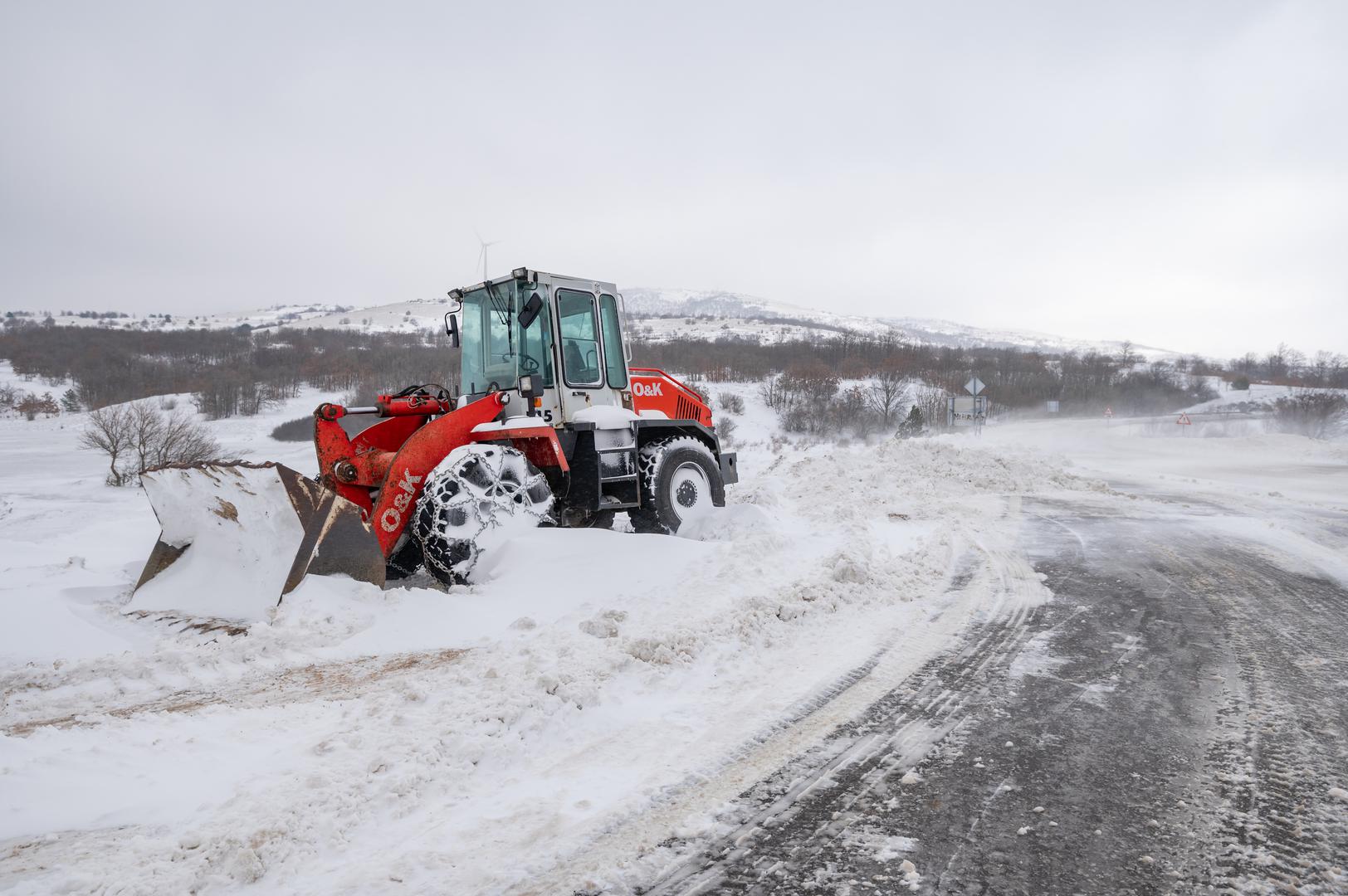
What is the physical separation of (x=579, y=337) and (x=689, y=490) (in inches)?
76.1

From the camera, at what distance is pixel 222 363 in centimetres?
5288

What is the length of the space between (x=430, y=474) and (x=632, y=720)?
2879 mm

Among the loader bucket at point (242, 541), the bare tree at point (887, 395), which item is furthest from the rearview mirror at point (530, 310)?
the bare tree at point (887, 395)

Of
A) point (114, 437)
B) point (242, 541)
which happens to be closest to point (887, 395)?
point (114, 437)

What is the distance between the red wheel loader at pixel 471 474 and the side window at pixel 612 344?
19mm

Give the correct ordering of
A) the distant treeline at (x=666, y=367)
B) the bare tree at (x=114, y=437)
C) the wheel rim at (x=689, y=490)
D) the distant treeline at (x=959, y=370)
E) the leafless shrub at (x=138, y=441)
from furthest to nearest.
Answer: the distant treeline at (x=959, y=370), the distant treeline at (x=666, y=367), the leafless shrub at (x=138, y=441), the bare tree at (x=114, y=437), the wheel rim at (x=689, y=490)

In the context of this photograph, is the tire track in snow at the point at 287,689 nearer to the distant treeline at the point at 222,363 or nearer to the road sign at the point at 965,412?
the road sign at the point at 965,412

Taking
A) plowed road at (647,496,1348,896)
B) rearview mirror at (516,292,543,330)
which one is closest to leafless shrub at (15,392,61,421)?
rearview mirror at (516,292,543,330)

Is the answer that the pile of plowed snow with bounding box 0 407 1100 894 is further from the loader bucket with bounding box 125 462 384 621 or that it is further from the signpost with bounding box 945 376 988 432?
the signpost with bounding box 945 376 988 432

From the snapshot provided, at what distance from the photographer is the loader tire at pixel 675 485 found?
23.5 feet

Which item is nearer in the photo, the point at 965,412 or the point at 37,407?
the point at 37,407

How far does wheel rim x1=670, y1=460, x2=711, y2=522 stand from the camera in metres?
7.36

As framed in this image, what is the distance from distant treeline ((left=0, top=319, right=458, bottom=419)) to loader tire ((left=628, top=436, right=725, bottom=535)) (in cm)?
3208

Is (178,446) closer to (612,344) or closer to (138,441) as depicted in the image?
(138,441)
